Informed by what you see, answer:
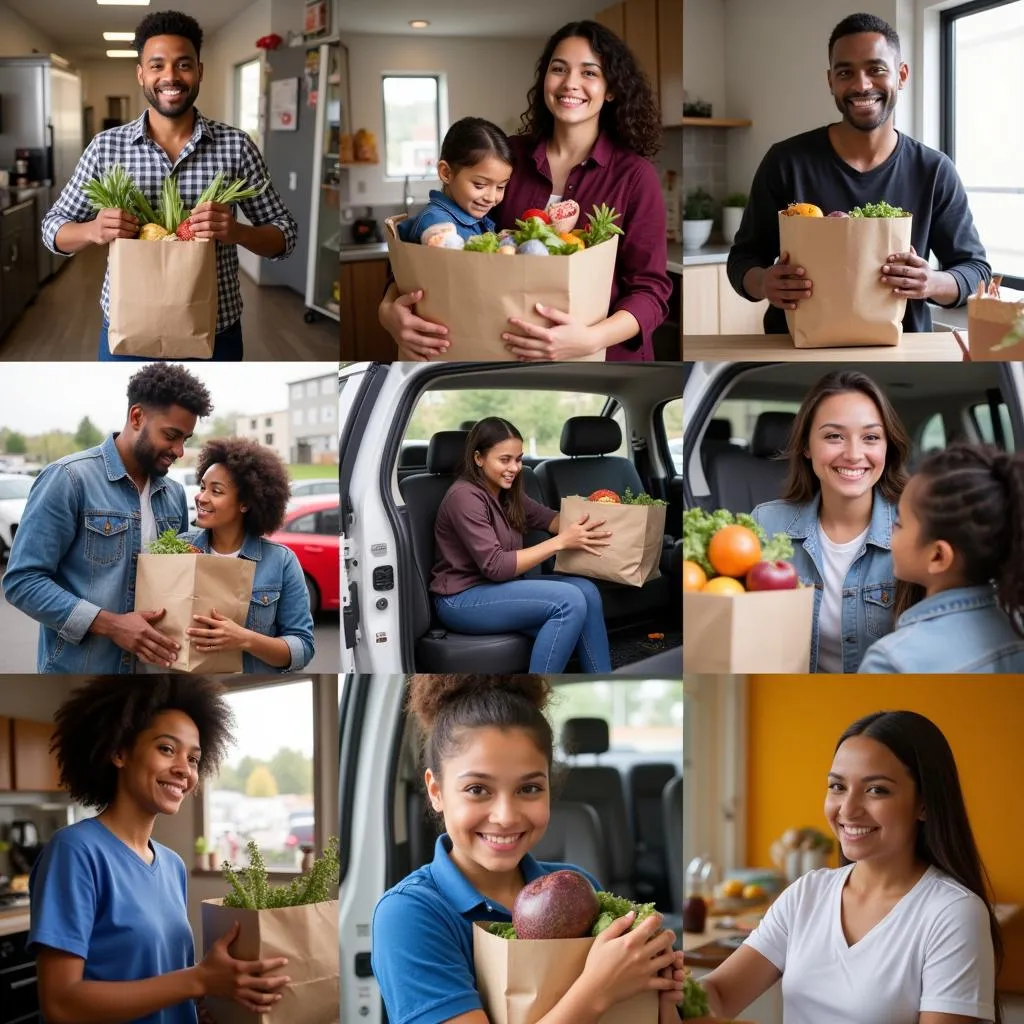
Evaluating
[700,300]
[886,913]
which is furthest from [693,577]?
[886,913]

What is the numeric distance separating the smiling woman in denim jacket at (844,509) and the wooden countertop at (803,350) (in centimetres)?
5

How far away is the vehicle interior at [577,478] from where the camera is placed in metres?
2.69

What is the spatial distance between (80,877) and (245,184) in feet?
4.40

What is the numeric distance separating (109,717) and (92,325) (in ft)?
2.54

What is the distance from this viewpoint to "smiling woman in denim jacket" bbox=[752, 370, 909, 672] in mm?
2688

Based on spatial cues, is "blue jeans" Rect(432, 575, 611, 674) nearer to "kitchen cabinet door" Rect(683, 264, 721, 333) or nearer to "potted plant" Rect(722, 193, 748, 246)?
"kitchen cabinet door" Rect(683, 264, 721, 333)

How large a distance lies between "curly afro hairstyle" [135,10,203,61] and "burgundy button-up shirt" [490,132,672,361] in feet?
1.98

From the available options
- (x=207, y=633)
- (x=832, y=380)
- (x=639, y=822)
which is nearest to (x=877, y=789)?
(x=639, y=822)

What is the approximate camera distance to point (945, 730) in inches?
112

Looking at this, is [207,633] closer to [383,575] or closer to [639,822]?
[383,575]

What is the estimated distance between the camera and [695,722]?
9.47ft

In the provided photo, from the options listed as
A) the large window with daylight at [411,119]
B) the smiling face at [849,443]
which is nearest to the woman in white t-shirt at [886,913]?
the smiling face at [849,443]

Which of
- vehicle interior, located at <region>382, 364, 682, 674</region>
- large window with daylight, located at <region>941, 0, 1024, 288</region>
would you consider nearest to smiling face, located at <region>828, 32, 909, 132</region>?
large window with daylight, located at <region>941, 0, 1024, 288</region>

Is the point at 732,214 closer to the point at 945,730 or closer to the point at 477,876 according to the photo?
the point at 945,730
